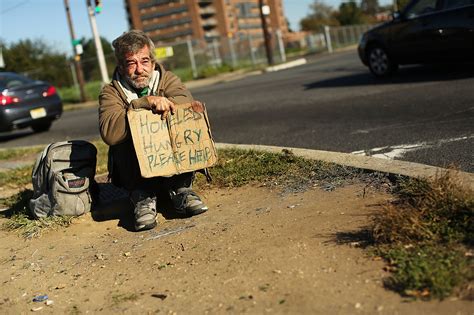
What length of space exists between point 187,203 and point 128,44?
1.18 metres

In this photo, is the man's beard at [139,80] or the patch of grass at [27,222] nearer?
the man's beard at [139,80]

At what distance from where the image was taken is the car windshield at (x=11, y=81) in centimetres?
1184

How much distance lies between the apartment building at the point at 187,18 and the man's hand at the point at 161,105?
123051mm

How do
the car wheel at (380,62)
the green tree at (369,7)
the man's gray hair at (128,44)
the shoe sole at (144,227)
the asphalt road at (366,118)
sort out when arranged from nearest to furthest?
1. the shoe sole at (144,227)
2. the man's gray hair at (128,44)
3. the asphalt road at (366,118)
4. the car wheel at (380,62)
5. the green tree at (369,7)

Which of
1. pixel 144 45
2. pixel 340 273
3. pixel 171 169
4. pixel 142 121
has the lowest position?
pixel 340 273

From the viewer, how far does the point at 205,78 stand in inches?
1139

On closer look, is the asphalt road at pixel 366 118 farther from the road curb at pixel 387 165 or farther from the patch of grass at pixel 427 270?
the patch of grass at pixel 427 270

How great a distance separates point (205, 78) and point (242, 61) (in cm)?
456

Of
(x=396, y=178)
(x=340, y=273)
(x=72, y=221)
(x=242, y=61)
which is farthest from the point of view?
(x=242, y=61)

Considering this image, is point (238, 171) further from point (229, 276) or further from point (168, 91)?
point (229, 276)

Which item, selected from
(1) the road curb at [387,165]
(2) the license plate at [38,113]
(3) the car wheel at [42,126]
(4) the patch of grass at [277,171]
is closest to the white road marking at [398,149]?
(1) the road curb at [387,165]

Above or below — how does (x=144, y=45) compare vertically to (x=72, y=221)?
above

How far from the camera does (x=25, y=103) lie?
11.9 metres

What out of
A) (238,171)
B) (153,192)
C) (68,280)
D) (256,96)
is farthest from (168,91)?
(256,96)
